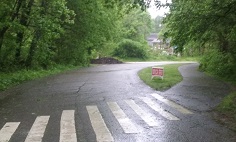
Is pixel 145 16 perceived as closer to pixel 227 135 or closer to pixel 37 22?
pixel 37 22

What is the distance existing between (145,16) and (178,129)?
229 feet

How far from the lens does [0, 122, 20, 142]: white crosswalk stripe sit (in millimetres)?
7219

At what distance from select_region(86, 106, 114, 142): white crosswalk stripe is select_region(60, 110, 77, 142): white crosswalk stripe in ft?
1.71

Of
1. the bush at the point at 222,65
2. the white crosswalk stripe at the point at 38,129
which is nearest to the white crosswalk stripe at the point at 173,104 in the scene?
the white crosswalk stripe at the point at 38,129

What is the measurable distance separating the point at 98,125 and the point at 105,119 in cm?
74

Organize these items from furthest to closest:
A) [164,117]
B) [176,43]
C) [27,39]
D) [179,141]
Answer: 1. [27,39]
2. [176,43]
3. [164,117]
4. [179,141]

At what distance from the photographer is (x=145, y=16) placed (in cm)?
7600

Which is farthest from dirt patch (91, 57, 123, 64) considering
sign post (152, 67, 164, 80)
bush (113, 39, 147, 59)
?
sign post (152, 67, 164, 80)

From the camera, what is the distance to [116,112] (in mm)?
10039

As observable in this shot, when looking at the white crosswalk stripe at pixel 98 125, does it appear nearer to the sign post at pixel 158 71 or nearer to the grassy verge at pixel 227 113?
the grassy verge at pixel 227 113

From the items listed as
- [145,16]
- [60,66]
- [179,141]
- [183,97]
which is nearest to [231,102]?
[183,97]

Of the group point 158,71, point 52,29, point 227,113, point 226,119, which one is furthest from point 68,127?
point 52,29

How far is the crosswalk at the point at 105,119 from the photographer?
7.36 m

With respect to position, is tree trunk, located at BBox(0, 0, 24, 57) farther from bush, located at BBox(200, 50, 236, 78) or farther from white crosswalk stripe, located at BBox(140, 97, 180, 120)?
bush, located at BBox(200, 50, 236, 78)
